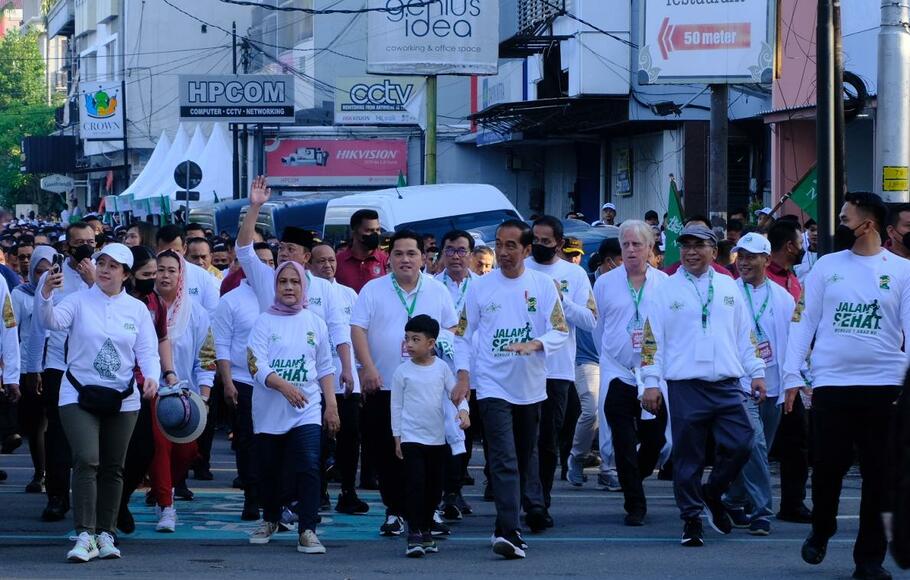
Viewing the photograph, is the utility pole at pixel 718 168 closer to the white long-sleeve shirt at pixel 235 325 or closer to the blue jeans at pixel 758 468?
the blue jeans at pixel 758 468

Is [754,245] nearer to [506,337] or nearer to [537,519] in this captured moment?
[506,337]

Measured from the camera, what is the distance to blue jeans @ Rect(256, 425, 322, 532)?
→ 9234mm

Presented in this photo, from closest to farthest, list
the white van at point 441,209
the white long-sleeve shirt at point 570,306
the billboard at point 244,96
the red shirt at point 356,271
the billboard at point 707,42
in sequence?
the white long-sleeve shirt at point 570,306 → the red shirt at point 356,271 → the billboard at point 707,42 → the white van at point 441,209 → the billboard at point 244,96

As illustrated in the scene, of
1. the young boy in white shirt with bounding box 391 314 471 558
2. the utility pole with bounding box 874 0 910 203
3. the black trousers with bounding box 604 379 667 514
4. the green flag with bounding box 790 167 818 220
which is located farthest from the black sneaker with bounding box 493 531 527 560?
the green flag with bounding box 790 167 818 220

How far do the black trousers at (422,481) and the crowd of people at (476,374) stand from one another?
13 mm

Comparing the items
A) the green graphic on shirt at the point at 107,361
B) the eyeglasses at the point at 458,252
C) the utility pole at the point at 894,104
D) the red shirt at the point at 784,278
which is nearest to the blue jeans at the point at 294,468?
the green graphic on shirt at the point at 107,361

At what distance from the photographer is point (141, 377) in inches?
377

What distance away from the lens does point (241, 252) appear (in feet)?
34.3

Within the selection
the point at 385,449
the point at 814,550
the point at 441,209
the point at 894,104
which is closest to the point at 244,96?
the point at 441,209

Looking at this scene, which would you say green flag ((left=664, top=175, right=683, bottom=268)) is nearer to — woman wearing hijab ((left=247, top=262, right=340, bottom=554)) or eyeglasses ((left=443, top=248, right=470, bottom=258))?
eyeglasses ((left=443, top=248, right=470, bottom=258))

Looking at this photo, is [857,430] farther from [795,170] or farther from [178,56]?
[178,56]

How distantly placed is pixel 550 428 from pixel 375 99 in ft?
123

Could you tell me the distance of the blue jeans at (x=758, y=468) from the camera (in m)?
10.0

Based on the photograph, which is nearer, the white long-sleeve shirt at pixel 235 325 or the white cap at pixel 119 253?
the white cap at pixel 119 253
